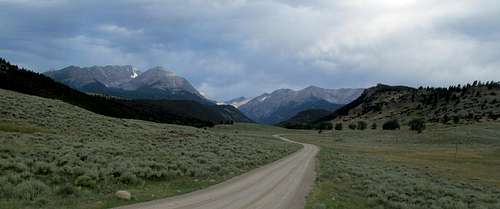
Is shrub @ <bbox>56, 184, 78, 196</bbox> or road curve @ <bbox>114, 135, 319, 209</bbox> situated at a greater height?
shrub @ <bbox>56, 184, 78, 196</bbox>

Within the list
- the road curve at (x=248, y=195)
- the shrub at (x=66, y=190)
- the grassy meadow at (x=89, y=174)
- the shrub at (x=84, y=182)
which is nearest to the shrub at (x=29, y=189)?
the grassy meadow at (x=89, y=174)

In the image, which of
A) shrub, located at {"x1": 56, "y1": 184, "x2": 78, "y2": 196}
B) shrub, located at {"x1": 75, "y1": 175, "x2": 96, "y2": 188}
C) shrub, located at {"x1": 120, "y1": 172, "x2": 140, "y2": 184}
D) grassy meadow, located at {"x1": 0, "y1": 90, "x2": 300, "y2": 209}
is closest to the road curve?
grassy meadow, located at {"x1": 0, "y1": 90, "x2": 300, "y2": 209}

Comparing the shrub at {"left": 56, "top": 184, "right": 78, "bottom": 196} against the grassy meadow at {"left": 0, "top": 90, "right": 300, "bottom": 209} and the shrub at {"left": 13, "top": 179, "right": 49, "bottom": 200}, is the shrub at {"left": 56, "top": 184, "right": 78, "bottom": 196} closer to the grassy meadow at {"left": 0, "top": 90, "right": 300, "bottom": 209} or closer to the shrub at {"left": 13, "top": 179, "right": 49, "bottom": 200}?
the grassy meadow at {"left": 0, "top": 90, "right": 300, "bottom": 209}

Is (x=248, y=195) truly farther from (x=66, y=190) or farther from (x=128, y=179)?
(x=66, y=190)

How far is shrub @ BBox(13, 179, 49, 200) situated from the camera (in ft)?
54.4

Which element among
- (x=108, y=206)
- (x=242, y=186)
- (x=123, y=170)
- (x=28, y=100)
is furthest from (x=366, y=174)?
(x=28, y=100)

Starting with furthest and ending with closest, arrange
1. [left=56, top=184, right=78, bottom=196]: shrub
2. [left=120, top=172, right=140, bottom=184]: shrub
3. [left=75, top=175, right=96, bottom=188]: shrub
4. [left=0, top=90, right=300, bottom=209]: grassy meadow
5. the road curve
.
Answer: [left=120, top=172, right=140, bottom=184]: shrub → [left=75, top=175, right=96, bottom=188]: shrub → [left=56, top=184, right=78, bottom=196]: shrub → the road curve → [left=0, top=90, right=300, bottom=209]: grassy meadow

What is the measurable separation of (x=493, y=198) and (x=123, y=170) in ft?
73.4

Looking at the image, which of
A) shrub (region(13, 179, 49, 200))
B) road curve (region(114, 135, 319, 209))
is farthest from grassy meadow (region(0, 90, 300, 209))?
road curve (region(114, 135, 319, 209))

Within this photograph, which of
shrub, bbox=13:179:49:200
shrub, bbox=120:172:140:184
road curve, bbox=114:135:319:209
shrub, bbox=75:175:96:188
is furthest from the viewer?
shrub, bbox=120:172:140:184

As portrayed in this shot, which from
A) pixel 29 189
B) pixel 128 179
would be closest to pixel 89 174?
pixel 128 179

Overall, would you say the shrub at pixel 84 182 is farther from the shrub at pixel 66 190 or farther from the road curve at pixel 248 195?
the road curve at pixel 248 195

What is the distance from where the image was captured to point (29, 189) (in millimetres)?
17297

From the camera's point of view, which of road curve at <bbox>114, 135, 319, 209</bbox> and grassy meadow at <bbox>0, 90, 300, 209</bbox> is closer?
grassy meadow at <bbox>0, 90, 300, 209</bbox>
